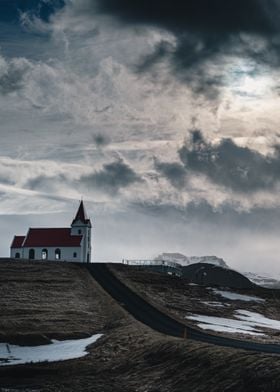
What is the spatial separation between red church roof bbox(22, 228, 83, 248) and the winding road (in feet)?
87.8

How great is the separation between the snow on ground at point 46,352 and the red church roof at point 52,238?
270 ft

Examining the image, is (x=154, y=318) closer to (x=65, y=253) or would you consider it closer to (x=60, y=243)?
(x=65, y=253)

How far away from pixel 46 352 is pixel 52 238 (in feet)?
294

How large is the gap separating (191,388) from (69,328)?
2806 centimetres

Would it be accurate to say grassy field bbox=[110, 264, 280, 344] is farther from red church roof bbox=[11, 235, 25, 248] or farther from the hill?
the hill

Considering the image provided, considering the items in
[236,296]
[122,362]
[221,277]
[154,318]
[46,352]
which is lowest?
[46,352]

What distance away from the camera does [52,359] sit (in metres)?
45.2

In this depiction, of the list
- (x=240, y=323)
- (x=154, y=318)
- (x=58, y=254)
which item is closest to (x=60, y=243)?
(x=58, y=254)

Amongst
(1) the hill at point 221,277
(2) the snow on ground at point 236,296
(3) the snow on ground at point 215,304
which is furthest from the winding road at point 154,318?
(1) the hill at point 221,277

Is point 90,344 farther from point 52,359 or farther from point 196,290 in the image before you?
point 196,290

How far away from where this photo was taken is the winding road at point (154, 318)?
48.5 metres

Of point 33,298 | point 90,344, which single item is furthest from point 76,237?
point 90,344

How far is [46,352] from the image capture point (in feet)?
160

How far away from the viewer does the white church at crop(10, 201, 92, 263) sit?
134625 mm
